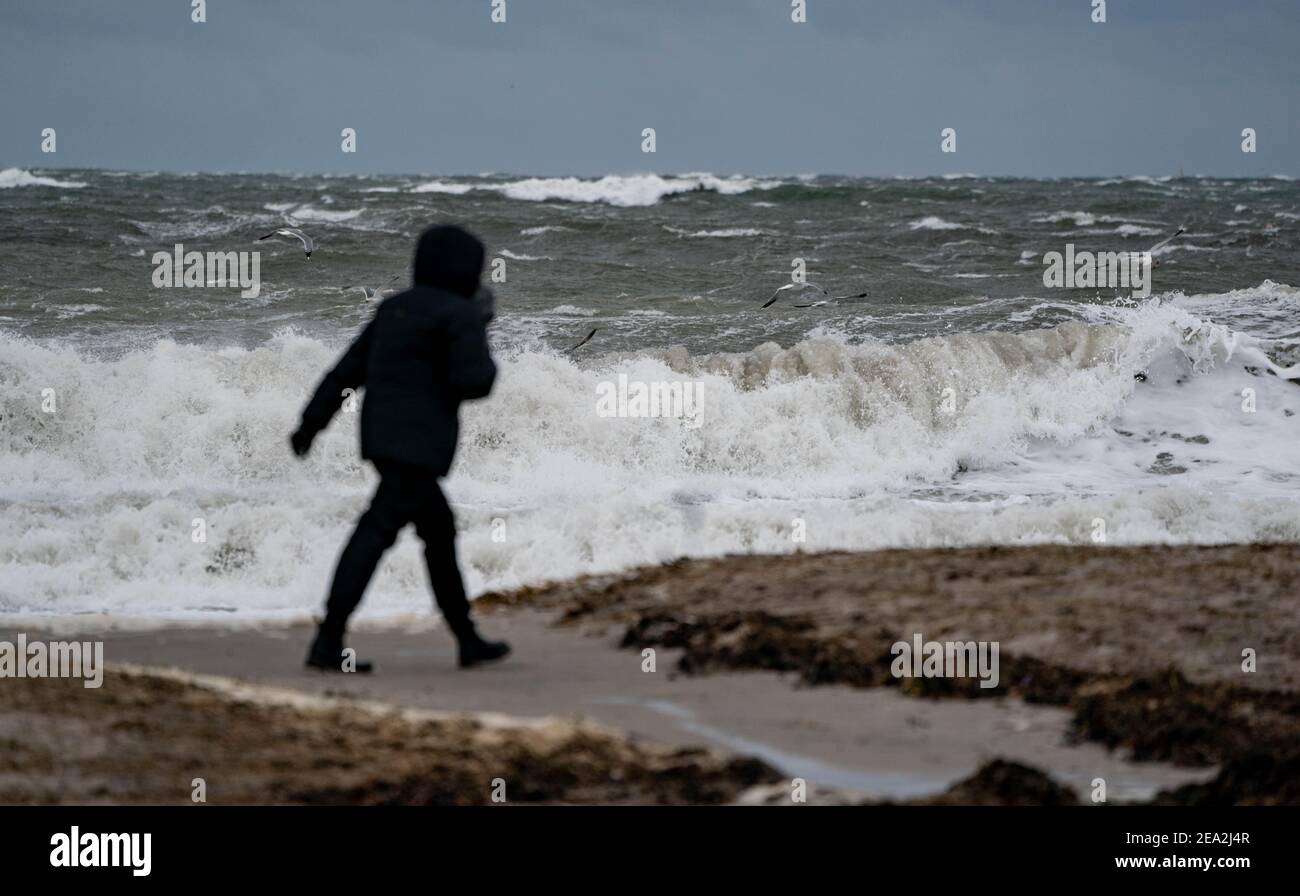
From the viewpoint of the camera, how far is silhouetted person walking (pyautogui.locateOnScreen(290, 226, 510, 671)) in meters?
5.79

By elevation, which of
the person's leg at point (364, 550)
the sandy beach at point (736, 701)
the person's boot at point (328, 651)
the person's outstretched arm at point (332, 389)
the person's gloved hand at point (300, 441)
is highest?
the person's outstretched arm at point (332, 389)

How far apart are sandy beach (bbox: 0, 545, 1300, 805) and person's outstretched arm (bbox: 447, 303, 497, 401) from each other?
116cm

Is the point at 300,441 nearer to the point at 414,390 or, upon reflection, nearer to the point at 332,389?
the point at 332,389

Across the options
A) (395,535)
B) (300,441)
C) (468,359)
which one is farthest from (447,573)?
(468,359)

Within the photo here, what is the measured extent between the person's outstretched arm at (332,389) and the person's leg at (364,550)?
309 millimetres

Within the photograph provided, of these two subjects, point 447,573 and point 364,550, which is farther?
point 447,573

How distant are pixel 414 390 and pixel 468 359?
275mm

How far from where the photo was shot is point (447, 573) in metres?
6.19

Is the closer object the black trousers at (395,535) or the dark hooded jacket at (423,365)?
the dark hooded jacket at (423,365)

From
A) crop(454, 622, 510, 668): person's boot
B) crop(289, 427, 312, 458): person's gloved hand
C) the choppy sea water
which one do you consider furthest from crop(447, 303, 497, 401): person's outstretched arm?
the choppy sea water

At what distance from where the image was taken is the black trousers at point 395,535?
5.93m

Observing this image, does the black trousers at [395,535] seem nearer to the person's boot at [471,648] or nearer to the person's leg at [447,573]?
the person's leg at [447,573]

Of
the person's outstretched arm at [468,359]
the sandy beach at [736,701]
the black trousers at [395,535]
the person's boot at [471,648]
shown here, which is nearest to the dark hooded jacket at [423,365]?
the person's outstretched arm at [468,359]
